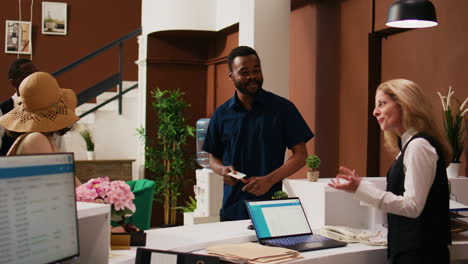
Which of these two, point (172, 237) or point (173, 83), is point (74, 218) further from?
point (173, 83)

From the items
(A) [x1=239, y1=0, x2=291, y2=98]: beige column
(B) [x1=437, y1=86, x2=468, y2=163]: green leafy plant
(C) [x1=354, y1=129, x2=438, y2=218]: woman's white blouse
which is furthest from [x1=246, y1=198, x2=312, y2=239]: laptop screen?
(A) [x1=239, y1=0, x2=291, y2=98]: beige column

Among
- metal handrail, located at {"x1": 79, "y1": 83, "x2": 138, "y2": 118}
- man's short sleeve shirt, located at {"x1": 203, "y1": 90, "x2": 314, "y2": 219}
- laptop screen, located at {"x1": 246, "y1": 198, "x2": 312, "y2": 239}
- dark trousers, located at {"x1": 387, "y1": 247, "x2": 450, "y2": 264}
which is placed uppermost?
metal handrail, located at {"x1": 79, "y1": 83, "x2": 138, "y2": 118}

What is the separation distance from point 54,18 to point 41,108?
8338 mm

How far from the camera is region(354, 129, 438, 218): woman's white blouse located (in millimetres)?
2359

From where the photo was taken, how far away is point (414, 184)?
2.37 m

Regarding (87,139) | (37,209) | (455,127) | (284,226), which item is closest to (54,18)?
(87,139)

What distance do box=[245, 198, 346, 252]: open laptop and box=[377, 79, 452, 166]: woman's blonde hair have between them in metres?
0.61

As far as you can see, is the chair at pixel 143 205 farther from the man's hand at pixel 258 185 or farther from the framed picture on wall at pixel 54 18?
the framed picture on wall at pixel 54 18

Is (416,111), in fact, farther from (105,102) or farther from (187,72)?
(105,102)

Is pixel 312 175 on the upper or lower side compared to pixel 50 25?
lower

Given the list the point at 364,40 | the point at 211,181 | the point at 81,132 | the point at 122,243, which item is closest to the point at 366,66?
the point at 364,40

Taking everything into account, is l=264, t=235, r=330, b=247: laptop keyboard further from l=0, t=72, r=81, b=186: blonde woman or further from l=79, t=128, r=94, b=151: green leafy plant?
l=79, t=128, r=94, b=151: green leafy plant

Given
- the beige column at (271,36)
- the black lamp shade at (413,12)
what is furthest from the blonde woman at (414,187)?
the beige column at (271,36)

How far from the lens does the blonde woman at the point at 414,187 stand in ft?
7.79
